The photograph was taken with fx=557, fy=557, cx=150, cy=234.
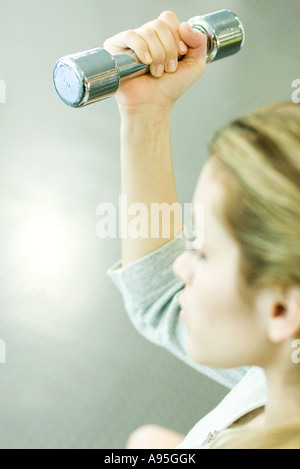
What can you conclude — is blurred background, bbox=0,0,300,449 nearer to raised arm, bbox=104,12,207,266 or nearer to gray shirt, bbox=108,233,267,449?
raised arm, bbox=104,12,207,266

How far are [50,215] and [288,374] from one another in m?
1.35

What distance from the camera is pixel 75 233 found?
5.96 ft

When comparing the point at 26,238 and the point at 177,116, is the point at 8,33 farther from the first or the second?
the point at 26,238

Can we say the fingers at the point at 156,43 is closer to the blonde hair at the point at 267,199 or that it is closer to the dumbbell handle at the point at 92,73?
the dumbbell handle at the point at 92,73

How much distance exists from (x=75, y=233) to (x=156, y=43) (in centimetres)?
109

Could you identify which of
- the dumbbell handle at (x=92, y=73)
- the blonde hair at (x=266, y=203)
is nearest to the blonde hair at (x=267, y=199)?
the blonde hair at (x=266, y=203)

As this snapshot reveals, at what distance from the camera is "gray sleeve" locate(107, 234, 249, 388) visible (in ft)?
2.86

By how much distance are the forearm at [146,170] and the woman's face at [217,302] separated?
0.77 feet

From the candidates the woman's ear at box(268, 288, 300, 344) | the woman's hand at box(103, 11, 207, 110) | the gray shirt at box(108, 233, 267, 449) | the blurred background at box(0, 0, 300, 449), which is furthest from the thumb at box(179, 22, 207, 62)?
the woman's ear at box(268, 288, 300, 344)

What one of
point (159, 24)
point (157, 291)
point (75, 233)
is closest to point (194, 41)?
point (159, 24)

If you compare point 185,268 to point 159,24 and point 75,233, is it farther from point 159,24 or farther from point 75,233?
point 75,233

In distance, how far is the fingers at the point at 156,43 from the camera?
0.79 metres

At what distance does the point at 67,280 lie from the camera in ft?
A: 5.47
